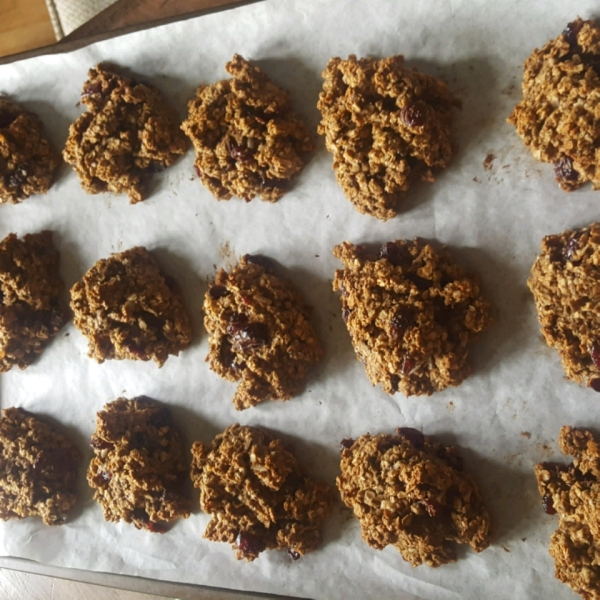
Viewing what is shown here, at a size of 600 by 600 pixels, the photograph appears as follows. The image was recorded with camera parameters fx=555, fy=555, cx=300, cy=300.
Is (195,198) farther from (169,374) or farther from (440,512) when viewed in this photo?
(440,512)

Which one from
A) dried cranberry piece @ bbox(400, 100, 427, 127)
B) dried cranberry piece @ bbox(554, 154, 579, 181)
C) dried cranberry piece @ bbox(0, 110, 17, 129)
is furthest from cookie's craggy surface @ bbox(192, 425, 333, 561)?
dried cranberry piece @ bbox(0, 110, 17, 129)

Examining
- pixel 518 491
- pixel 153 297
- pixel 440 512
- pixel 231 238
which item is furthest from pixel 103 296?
pixel 518 491

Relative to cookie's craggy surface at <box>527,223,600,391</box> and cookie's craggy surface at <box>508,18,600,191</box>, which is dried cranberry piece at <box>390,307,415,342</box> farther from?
cookie's craggy surface at <box>508,18,600,191</box>

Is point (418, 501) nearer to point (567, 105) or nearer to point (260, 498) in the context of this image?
point (260, 498)

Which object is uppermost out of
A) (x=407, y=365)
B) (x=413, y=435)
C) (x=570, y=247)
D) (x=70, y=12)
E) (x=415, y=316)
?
(x=70, y=12)

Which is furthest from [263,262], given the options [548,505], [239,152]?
[548,505]

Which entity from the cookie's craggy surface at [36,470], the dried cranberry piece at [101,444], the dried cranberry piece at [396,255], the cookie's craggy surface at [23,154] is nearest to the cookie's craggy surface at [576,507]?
the dried cranberry piece at [396,255]
